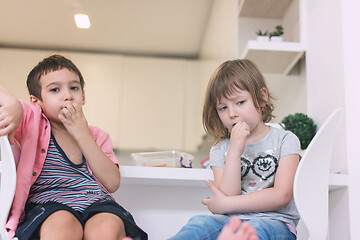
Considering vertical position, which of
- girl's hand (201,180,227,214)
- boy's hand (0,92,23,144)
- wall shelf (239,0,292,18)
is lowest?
girl's hand (201,180,227,214)

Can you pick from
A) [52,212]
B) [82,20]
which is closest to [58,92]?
[52,212]

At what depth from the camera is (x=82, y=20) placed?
128 inches

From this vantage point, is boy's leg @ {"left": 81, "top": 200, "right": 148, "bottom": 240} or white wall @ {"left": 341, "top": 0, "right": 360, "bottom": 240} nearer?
boy's leg @ {"left": 81, "top": 200, "right": 148, "bottom": 240}

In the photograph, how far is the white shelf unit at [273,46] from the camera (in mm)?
1657

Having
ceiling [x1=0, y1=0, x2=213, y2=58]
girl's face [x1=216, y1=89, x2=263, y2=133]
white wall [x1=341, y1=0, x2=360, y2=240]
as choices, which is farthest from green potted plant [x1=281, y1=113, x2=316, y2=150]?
ceiling [x1=0, y1=0, x2=213, y2=58]

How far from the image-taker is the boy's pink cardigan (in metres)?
0.86

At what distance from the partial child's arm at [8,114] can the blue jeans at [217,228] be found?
38 centimetres

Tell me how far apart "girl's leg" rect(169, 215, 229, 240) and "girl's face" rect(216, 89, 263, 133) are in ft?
0.79

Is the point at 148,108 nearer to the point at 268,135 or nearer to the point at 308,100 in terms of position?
the point at 308,100

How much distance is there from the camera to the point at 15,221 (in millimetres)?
831

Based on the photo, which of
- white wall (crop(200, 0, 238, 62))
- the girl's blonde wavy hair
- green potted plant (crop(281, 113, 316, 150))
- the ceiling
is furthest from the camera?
the ceiling

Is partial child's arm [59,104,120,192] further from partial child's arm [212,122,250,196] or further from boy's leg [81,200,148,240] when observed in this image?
partial child's arm [212,122,250,196]

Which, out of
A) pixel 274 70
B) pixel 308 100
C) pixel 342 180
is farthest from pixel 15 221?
pixel 274 70

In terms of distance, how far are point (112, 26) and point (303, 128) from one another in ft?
7.27
